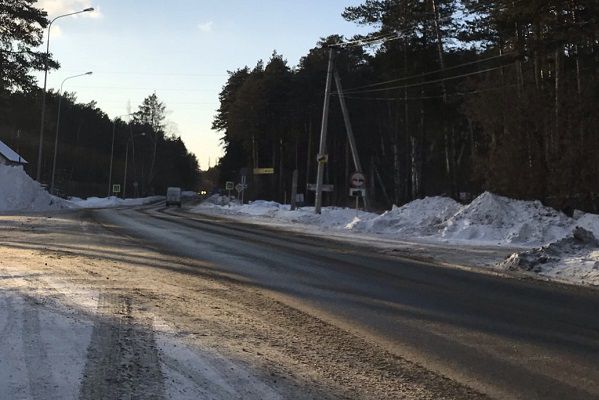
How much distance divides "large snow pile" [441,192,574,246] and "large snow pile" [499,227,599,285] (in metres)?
4.51

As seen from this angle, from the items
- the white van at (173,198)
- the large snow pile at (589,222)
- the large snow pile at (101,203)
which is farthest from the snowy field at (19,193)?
the large snow pile at (589,222)

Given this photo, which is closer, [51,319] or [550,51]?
[51,319]

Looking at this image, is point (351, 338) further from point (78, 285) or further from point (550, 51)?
point (550, 51)

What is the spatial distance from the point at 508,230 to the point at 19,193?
32014 millimetres

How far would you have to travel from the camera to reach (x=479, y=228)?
839 inches

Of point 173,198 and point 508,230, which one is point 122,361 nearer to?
point 508,230

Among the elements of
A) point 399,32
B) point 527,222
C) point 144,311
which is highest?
point 399,32

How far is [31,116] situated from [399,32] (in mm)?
77733

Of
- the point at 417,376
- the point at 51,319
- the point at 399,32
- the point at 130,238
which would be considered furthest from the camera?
the point at 399,32

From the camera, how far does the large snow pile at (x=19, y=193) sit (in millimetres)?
37306

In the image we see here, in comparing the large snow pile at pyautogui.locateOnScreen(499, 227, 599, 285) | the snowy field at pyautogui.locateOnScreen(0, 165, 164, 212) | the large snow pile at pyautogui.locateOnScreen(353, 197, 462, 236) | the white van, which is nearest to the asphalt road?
the large snow pile at pyautogui.locateOnScreen(499, 227, 599, 285)

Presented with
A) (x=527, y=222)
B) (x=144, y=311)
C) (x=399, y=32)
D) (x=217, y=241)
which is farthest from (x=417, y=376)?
(x=399, y=32)

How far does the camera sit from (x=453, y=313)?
8.23m

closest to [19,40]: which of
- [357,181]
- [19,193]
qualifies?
[19,193]
